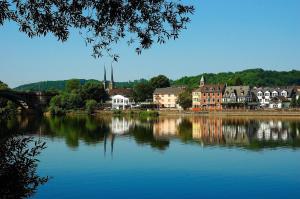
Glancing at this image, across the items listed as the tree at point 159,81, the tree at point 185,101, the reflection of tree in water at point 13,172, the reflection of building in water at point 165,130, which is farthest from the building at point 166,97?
the reflection of tree in water at point 13,172

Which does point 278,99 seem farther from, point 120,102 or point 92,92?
point 92,92

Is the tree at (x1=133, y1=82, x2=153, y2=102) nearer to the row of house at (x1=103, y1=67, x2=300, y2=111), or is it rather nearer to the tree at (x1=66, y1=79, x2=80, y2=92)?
the tree at (x1=66, y1=79, x2=80, y2=92)

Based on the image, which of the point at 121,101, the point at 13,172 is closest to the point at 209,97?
the point at 121,101

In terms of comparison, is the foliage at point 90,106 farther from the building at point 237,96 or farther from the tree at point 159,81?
the building at point 237,96

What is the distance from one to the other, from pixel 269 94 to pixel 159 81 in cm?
4176

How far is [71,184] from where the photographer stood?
1014 inches

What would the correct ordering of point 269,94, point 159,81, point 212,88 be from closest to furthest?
point 269,94 < point 212,88 < point 159,81

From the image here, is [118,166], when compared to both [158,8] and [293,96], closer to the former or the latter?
[158,8]

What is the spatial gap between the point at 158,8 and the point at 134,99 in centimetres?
13113

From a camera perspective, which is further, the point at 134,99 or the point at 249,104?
the point at 134,99

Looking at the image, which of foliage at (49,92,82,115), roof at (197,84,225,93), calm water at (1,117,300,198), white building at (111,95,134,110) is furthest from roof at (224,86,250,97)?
calm water at (1,117,300,198)

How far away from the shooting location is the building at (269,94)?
115 meters

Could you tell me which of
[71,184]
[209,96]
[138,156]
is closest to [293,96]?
[209,96]

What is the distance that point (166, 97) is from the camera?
13538cm
